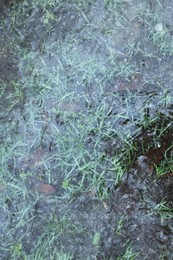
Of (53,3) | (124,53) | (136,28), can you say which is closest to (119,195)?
(124,53)

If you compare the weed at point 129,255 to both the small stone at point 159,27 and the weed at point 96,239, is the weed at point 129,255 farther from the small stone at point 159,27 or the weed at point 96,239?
the small stone at point 159,27

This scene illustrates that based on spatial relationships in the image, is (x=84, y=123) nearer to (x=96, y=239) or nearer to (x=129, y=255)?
(x=96, y=239)

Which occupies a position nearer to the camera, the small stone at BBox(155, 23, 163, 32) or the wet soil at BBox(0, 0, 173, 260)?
the wet soil at BBox(0, 0, 173, 260)

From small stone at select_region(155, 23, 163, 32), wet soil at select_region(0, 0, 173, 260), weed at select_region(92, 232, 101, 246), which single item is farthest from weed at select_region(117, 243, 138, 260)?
small stone at select_region(155, 23, 163, 32)

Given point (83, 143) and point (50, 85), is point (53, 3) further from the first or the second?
point (83, 143)

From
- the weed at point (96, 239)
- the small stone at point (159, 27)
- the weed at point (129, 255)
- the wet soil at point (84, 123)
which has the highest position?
the small stone at point (159, 27)

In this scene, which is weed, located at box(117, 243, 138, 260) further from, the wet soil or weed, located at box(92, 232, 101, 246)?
weed, located at box(92, 232, 101, 246)

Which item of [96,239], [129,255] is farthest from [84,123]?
[129,255]

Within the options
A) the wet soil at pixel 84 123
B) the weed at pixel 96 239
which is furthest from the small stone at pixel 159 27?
the weed at pixel 96 239

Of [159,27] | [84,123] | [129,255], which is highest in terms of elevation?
[159,27]
